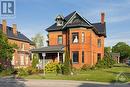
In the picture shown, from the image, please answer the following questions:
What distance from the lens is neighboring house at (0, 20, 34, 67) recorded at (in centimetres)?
5841

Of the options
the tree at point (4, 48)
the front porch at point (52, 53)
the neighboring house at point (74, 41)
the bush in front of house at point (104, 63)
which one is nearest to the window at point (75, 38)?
the neighboring house at point (74, 41)

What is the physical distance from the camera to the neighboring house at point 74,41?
4550cm

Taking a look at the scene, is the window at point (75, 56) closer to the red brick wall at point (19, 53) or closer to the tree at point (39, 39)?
the red brick wall at point (19, 53)

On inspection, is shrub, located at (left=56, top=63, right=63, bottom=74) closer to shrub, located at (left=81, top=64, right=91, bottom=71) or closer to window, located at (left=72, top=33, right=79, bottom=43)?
shrub, located at (left=81, top=64, right=91, bottom=71)

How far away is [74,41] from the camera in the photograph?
45875 millimetres

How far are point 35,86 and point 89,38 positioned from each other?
998 inches

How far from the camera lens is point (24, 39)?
6675 centimetres

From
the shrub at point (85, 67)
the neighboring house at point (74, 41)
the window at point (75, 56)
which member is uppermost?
the neighboring house at point (74, 41)

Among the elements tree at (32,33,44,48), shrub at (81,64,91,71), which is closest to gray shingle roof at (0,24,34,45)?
shrub at (81,64,91,71)

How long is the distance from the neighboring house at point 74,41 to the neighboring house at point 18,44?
1147 centimetres

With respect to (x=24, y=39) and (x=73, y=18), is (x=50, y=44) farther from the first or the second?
(x=24, y=39)

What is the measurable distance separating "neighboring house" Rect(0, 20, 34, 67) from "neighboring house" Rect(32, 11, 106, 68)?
451 inches

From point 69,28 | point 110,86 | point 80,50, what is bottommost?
point 110,86

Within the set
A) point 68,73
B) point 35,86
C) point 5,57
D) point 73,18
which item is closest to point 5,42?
point 5,57
